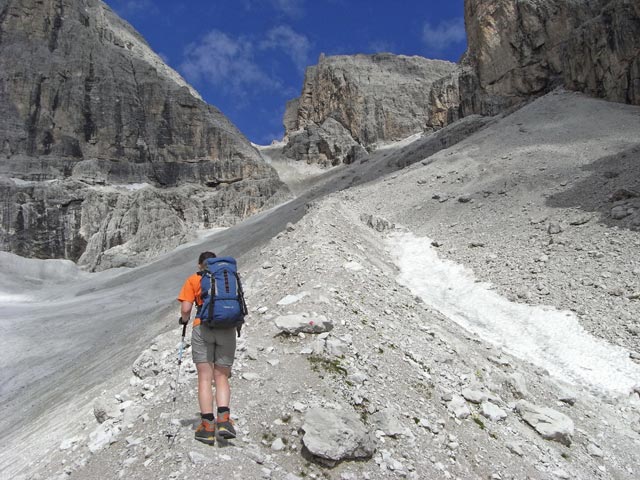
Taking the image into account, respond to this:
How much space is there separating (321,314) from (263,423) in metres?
2.61

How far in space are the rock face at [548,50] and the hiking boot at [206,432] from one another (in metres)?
50.7

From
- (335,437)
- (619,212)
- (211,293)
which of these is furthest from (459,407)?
(619,212)

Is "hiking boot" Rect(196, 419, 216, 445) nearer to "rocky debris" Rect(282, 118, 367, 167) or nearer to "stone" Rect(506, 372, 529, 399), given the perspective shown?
"stone" Rect(506, 372, 529, 399)

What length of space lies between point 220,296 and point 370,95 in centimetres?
11867

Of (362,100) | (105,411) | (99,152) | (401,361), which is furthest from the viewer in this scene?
(362,100)

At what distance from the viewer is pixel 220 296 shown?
17.9 feet

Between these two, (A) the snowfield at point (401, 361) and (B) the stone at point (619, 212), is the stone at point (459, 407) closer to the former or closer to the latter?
(A) the snowfield at point (401, 361)

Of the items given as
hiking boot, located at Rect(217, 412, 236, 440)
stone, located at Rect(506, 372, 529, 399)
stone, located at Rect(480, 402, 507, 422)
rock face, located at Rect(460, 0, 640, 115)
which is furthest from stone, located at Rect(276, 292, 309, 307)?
rock face, located at Rect(460, 0, 640, 115)

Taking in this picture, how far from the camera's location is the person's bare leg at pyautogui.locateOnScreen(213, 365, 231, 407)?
5.29m

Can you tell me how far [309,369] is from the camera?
6387 mm

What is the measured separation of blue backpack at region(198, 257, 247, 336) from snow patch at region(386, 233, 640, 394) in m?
8.49

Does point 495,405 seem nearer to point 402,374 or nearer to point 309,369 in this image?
point 402,374

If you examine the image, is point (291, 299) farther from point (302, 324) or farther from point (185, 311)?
point (185, 311)

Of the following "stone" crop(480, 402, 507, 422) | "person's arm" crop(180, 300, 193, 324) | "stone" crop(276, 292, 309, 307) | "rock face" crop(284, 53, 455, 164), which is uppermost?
"rock face" crop(284, 53, 455, 164)
